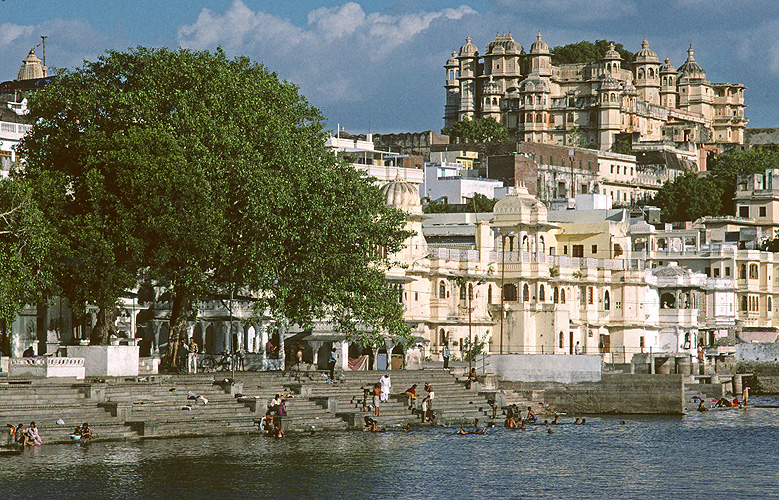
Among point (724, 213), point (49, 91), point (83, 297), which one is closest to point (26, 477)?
point (83, 297)

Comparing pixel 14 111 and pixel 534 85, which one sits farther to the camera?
pixel 534 85

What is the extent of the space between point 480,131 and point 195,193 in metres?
129

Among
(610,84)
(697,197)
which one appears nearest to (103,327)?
(697,197)

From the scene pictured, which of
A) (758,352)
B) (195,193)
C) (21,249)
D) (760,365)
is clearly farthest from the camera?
(758,352)

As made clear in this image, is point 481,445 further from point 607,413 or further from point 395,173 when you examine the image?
point 395,173

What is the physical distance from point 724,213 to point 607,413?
9018 centimetres

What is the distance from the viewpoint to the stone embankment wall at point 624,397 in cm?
6869

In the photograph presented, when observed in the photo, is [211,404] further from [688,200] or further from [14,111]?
[688,200]

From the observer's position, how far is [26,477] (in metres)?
39.1

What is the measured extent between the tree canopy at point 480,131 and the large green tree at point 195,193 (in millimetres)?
120200

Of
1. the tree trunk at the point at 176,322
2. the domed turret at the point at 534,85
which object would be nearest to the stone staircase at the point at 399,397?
the tree trunk at the point at 176,322

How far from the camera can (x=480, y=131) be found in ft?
597

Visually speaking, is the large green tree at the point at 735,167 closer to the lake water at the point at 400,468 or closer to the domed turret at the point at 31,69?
the domed turret at the point at 31,69

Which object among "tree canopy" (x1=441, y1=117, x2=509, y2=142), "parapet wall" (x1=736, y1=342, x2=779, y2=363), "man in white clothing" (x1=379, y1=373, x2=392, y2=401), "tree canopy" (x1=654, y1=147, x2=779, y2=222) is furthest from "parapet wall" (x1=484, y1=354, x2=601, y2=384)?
"tree canopy" (x1=441, y1=117, x2=509, y2=142)
